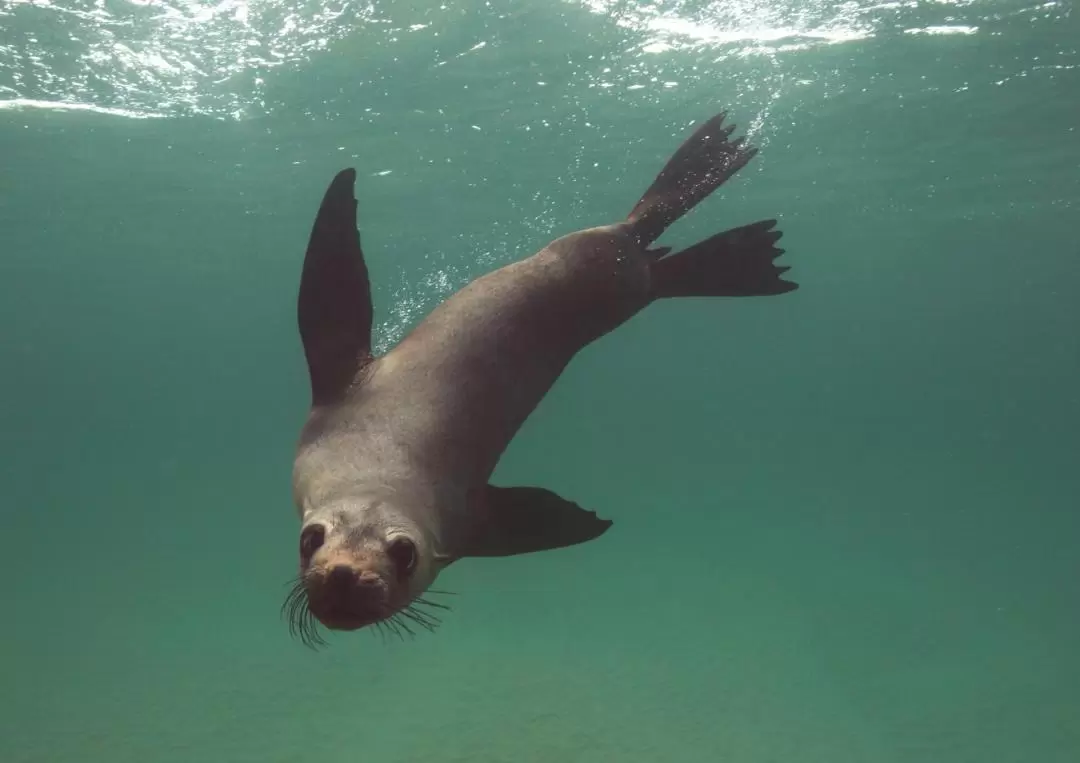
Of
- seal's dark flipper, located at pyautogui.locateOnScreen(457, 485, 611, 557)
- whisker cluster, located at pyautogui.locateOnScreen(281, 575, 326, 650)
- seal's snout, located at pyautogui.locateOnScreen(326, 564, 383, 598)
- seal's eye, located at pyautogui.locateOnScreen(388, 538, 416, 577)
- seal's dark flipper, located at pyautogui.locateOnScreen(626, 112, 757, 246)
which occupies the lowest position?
seal's dark flipper, located at pyautogui.locateOnScreen(457, 485, 611, 557)

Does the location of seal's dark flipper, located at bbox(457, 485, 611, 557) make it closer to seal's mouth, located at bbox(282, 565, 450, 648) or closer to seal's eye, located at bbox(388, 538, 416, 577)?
seal's eye, located at bbox(388, 538, 416, 577)

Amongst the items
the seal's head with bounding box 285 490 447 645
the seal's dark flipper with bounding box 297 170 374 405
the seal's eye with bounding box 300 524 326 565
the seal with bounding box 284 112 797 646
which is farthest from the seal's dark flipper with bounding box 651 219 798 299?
the seal's eye with bounding box 300 524 326 565

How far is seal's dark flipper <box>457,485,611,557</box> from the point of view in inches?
121

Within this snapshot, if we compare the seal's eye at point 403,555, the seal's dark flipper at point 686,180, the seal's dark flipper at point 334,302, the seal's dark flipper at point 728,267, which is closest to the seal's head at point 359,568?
the seal's eye at point 403,555

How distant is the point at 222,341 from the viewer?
7062 cm

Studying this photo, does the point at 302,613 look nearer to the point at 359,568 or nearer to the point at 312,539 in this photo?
the point at 312,539

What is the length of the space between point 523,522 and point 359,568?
1049 millimetres

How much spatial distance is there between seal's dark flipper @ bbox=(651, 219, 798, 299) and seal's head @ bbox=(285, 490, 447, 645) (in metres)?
2.36

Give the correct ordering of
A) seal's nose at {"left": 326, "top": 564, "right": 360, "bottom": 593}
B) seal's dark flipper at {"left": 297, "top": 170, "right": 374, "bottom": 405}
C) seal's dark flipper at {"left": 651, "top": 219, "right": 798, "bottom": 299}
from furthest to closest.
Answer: seal's dark flipper at {"left": 651, "top": 219, "right": 798, "bottom": 299} < seal's dark flipper at {"left": 297, "top": 170, "right": 374, "bottom": 405} < seal's nose at {"left": 326, "top": 564, "right": 360, "bottom": 593}

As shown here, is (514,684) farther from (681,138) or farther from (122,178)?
(122,178)

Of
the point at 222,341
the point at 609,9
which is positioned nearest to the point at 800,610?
the point at 609,9

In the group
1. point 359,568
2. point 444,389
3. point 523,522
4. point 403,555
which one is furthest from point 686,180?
point 359,568

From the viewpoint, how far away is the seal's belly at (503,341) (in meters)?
3.15

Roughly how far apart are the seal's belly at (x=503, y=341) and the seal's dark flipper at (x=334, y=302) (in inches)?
6.0
